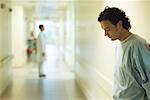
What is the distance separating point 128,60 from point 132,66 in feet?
0.16

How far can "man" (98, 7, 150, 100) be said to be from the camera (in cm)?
206

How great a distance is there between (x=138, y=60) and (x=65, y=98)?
→ 5.01 metres

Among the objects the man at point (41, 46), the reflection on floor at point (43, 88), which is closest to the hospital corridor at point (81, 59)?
the reflection on floor at point (43, 88)

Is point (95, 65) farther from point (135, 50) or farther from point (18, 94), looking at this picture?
point (135, 50)

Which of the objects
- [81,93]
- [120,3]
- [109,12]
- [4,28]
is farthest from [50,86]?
[109,12]

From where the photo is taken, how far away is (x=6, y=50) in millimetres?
8281

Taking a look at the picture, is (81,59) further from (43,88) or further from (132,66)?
(132,66)

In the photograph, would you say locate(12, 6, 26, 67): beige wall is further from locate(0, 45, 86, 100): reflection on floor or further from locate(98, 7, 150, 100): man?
locate(98, 7, 150, 100): man

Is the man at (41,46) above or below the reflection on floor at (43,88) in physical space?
above

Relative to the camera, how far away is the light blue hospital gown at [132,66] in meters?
2.06

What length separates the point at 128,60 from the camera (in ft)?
6.90

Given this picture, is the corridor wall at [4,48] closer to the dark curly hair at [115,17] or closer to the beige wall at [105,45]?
the beige wall at [105,45]

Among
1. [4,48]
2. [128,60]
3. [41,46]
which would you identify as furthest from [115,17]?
[41,46]

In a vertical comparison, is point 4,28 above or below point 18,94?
above
